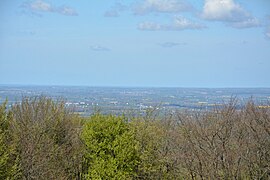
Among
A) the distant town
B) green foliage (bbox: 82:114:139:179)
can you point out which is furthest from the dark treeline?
the distant town

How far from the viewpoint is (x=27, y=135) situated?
23.3 metres

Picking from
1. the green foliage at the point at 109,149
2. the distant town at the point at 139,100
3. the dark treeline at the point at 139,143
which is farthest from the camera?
the distant town at the point at 139,100

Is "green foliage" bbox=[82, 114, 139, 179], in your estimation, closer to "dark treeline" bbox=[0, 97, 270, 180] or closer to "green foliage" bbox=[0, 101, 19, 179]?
"dark treeline" bbox=[0, 97, 270, 180]

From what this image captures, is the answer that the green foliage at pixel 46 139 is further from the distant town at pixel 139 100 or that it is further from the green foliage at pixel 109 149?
the distant town at pixel 139 100

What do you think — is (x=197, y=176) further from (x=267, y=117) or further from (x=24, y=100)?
(x=24, y=100)

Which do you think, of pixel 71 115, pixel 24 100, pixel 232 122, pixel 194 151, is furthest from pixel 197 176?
pixel 24 100

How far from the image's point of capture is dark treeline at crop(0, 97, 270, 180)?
2345 centimetres

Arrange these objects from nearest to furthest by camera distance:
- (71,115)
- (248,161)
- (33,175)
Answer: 1. (33,175)
2. (248,161)
3. (71,115)

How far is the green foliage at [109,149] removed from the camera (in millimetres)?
26219

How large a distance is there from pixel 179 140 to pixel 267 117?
5.71 metres

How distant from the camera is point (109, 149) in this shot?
2670 centimetres

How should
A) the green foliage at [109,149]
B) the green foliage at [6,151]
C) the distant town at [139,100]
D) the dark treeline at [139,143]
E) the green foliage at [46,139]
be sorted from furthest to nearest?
the distant town at [139,100], the green foliage at [109,149], the dark treeline at [139,143], the green foliage at [46,139], the green foliage at [6,151]

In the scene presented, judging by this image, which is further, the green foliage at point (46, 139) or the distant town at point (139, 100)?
the distant town at point (139, 100)

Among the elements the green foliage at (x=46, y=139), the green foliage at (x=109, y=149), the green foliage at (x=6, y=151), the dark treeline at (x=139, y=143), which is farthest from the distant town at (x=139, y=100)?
the green foliage at (x=109, y=149)
